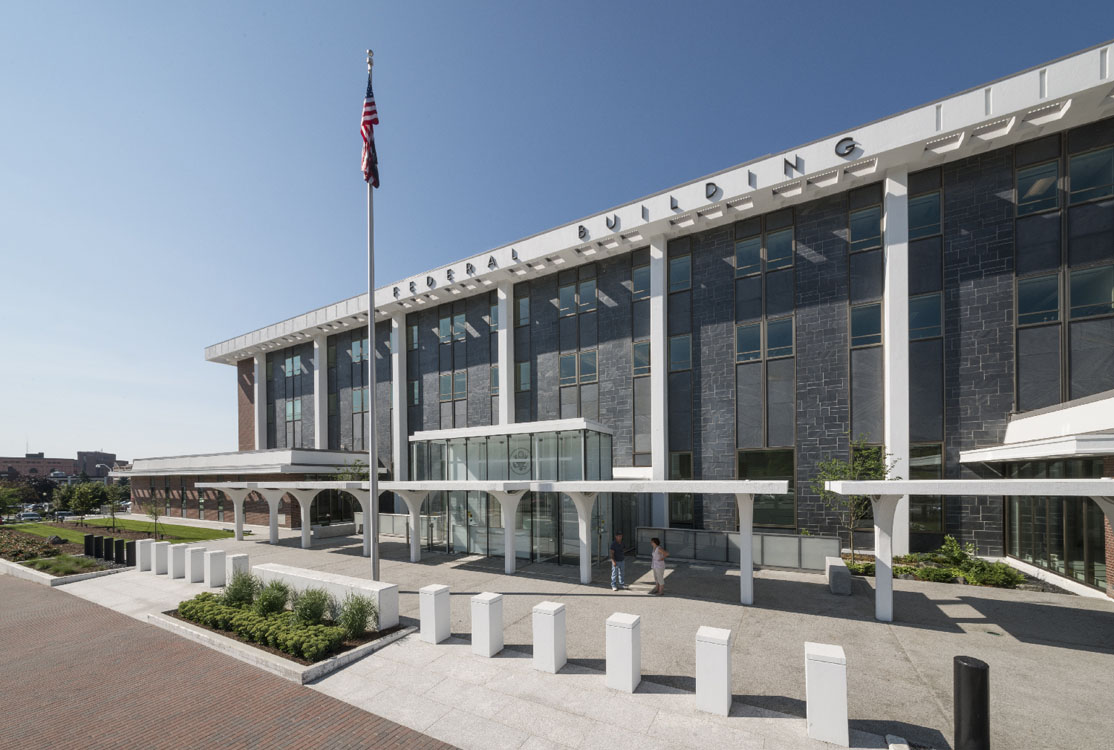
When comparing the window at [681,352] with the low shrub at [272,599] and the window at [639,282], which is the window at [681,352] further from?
the low shrub at [272,599]

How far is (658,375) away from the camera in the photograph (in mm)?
23328

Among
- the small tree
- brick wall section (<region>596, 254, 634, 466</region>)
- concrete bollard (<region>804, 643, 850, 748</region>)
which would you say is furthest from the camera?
brick wall section (<region>596, 254, 634, 466</region>)

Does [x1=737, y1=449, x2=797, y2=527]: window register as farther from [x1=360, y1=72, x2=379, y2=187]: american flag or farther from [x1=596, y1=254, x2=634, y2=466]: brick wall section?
[x1=360, y1=72, x2=379, y2=187]: american flag

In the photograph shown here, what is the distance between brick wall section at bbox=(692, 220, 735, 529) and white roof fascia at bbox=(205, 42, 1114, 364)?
1.72 metres

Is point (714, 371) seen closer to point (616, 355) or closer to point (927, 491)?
point (616, 355)

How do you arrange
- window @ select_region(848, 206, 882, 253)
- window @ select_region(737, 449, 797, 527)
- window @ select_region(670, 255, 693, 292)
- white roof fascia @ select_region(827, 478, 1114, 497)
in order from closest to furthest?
white roof fascia @ select_region(827, 478, 1114, 497) → window @ select_region(848, 206, 882, 253) → window @ select_region(737, 449, 797, 527) → window @ select_region(670, 255, 693, 292)

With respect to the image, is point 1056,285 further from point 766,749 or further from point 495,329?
point 495,329

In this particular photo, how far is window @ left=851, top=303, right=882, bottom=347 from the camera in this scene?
63.5ft

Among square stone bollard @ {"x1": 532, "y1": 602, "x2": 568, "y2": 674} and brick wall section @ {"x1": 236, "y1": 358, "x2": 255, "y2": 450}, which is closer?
square stone bollard @ {"x1": 532, "y1": 602, "x2": 568, "y2": 674}

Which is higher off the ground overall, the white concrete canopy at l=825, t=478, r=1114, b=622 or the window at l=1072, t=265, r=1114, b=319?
the window at l=1072, t=265, r=1114, b=319

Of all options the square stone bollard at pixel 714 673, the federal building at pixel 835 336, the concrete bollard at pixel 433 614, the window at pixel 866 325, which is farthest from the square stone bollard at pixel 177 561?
the window at pixel 866 325

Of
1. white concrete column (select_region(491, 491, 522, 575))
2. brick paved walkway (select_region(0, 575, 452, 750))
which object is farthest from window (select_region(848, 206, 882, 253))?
brick paved walkway (select_region(0, 575, 452, 750))

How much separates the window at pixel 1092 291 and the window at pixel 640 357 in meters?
15.0

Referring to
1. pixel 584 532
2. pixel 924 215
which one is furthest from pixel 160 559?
pixel 924 215
